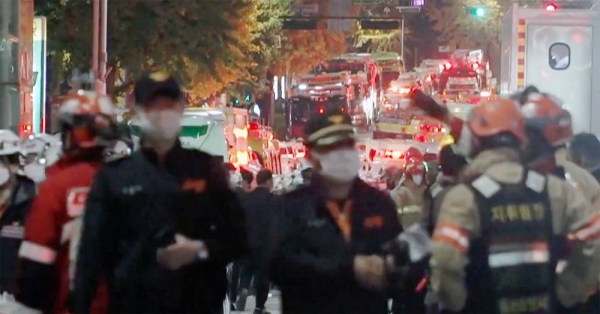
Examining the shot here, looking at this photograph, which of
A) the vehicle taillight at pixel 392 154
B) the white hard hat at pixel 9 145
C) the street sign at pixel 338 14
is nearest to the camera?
the white hard hat at pixel 9 145

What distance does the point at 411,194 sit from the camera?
12477 millimetres

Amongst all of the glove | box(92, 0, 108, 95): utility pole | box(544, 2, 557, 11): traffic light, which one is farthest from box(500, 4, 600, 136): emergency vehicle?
box(92, 0, 108, 95): utility pole

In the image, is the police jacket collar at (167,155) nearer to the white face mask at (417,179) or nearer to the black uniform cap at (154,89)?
the black uniform cap at (154,89)

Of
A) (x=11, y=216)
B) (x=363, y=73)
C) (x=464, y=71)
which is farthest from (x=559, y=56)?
(x=363, y=73)

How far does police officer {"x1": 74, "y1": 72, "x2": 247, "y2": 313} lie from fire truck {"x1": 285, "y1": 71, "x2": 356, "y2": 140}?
159ft

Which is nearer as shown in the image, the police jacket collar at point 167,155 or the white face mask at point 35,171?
the police jacket collar at point 167,155

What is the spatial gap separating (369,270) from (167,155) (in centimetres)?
110

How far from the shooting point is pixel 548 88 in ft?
51.9

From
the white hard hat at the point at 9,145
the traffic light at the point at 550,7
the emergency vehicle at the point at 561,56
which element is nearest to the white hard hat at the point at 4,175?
the white hard hat at the point at 9,145

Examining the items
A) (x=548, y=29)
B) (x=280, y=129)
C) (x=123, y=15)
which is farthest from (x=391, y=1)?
(x=548, y=29)

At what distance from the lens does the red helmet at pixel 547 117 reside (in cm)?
730

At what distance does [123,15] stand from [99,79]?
345 centimetres

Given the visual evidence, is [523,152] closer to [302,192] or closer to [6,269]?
[302,192]

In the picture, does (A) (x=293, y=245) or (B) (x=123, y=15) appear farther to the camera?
(B) (x=123, y=15)
